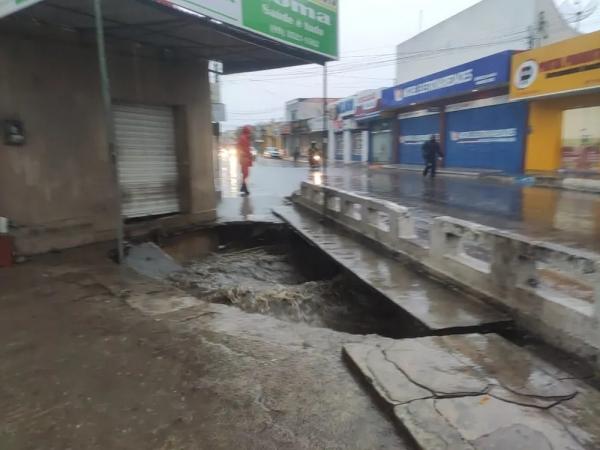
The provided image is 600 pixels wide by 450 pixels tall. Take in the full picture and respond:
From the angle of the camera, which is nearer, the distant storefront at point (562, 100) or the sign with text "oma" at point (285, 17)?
the sign with text "oma" at point (285, 17)

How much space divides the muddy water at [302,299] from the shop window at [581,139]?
13.2m

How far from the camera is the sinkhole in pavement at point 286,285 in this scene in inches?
205

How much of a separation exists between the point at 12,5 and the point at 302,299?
4887mm

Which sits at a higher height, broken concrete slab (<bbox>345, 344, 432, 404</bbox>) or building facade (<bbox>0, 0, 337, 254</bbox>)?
building facade (<bbox>0, 0, 337, 254</bbox>)

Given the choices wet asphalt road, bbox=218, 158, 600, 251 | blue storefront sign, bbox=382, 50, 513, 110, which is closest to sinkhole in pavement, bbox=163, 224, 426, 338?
wet asphalt road, bbox=218, 158, 600, 251

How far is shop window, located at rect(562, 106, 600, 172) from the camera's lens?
1477cm

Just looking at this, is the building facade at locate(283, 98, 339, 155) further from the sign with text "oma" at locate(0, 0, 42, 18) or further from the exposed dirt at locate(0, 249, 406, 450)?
the exposed dirt at locate(0, 249, 406, 450)

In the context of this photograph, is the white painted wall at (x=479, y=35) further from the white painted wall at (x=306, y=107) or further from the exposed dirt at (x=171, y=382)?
the white painted wall at (x=306, y=107)

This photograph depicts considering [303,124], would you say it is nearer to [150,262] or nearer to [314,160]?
[314,160]

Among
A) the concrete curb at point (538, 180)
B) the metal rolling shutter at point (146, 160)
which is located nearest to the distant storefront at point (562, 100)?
the concrete curb at point (538, 180)

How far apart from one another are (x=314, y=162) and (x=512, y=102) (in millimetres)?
14251

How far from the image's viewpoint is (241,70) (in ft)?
31.7

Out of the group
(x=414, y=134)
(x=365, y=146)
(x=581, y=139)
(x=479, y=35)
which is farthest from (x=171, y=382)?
(x=365, y=146)

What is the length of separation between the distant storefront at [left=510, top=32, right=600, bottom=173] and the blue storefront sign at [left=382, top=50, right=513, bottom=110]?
0.72m
